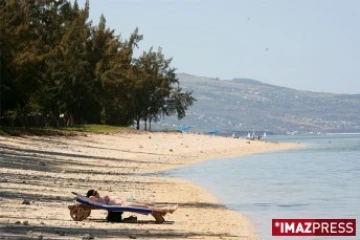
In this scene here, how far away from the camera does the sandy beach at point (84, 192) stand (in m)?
19.8

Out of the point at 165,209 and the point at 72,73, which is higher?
the point at 72,73

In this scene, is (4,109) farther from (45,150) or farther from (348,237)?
(348,237)

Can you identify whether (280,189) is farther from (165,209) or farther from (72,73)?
(72,73)

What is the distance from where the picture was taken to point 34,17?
77062 mm

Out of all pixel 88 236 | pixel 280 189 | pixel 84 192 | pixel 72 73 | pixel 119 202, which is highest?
pixel 72 73

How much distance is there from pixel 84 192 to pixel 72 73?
6034 cm

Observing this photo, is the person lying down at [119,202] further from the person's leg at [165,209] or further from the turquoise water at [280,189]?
the turquoise water at [280,189]

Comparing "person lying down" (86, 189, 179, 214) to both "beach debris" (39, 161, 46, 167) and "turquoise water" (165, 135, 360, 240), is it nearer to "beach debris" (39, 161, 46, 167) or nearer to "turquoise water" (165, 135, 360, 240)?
"turquoise water" (165, 135, 360, 240)

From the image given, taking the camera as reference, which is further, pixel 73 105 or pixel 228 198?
pixel 73 105

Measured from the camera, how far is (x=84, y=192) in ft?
94.5

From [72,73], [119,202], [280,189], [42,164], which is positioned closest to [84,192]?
[119,202]

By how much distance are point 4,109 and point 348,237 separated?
45.0 m

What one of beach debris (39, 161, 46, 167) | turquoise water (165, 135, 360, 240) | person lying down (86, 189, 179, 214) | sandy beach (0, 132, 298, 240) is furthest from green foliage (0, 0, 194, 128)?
person lying down (86, 189, 179, 214)

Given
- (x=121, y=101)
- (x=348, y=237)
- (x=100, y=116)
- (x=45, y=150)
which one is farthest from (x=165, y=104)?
(x=348, y=237)
